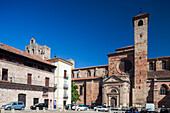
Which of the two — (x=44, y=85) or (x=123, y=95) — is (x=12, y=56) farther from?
(x=123, y=95)

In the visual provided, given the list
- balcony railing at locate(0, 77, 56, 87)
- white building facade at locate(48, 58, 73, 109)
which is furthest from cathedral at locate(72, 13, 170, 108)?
balcony railing at locate(0, 77, 56, 87)

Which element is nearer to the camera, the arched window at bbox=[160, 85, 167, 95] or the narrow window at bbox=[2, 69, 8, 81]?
the narrow window at bbox=[2, 69, 8, 81]

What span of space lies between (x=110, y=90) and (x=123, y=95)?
3727mm

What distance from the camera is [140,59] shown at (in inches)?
1618

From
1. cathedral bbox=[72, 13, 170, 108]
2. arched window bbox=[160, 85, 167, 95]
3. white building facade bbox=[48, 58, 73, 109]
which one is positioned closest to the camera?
white building facade bbox=[48, 58, 73, 109]

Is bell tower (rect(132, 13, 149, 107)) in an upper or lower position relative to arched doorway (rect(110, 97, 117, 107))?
upper

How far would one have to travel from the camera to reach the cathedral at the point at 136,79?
37.7m

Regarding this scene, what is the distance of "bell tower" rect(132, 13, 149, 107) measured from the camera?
128 ft

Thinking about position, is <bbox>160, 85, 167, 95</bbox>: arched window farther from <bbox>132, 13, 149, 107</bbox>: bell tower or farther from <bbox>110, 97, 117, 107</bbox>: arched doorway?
<bbox>110, 97, 117, 107</bbox>: arched doorway

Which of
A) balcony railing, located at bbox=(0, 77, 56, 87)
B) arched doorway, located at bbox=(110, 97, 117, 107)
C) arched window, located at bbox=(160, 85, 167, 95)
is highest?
balcony railing, located at bbox=(0, 77, 56, 87)

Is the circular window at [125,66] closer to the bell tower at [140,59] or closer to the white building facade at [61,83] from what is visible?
the bell tower at [140,59]

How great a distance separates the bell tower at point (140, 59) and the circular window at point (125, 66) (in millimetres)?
2728

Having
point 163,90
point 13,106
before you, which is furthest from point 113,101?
point 13,106

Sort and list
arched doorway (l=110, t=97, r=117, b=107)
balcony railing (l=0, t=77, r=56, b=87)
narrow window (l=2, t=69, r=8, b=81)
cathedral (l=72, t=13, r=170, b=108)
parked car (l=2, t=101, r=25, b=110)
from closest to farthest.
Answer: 1. parked car (l=2, t=101, r=25, b=110)
2. narrow window (l=2, t=69, r=8, b=81)
3. balcony railing (l=0, t=77, r=56, b=87)
4. cathedral (l=72, t=13, r=170, b=108)
5. arched doorway (l=110, t=97, r=117, b=107)
